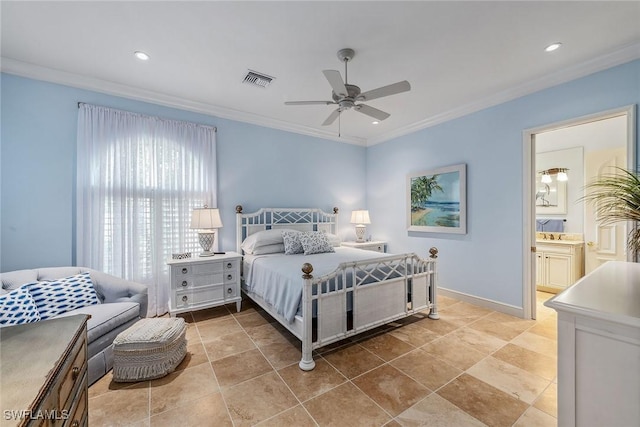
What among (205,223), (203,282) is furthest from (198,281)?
(205,223)

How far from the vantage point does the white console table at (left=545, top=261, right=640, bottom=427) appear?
981 millimetres

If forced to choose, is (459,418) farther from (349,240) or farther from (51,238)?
(51,238)

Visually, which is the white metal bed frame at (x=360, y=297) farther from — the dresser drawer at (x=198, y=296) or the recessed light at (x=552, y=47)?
the recessed light at (x=552, y=47)

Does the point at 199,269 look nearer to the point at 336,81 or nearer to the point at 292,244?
the point at 292,244

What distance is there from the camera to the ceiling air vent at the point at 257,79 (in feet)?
9.60

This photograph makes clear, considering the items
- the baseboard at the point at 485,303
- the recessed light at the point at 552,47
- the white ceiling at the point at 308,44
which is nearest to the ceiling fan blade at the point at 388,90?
the white ceiling at the point at 308,44

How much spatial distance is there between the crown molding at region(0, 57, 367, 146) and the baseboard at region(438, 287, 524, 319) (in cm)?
356

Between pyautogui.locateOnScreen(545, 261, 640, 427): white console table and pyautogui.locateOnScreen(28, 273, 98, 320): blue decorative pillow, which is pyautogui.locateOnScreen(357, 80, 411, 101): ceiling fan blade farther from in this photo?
pyautogui.locateOnScreen(28, 273, 98, 320): blue decorative pillow

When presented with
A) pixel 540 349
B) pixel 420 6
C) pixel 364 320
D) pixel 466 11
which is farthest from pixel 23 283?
pixel 540 349

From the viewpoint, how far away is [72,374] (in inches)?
42.3

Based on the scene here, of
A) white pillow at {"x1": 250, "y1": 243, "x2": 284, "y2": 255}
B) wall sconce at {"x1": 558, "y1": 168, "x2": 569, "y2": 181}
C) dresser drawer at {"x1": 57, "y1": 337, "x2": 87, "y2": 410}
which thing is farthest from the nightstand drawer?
wall sconce at {"x1": 558, "y1": 168, "x2": 569, "y2": 181}

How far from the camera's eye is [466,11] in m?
2.01

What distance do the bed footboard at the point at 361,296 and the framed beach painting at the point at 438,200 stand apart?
42.0 inches

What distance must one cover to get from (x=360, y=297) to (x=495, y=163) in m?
2.64
